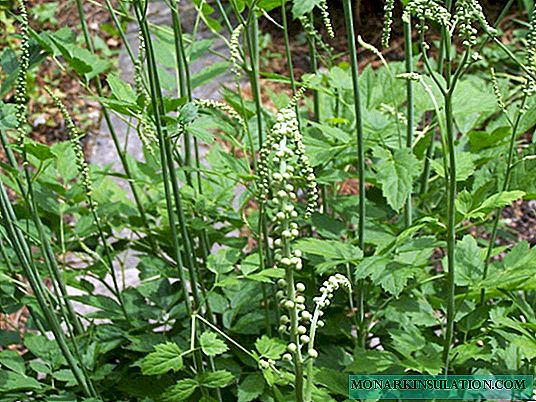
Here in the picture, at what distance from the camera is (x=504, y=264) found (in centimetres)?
144

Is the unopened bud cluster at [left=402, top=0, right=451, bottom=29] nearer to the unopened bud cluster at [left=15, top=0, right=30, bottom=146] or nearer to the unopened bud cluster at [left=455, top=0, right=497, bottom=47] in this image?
the unopened bud cluster at [left=455, top=0, right=497, bottom=47]

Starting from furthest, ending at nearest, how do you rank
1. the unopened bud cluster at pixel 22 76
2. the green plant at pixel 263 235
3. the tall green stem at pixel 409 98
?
the tall green stem at pixel 409 98
the green plant at pixel 263 235
the unopened bud cluster at pixel 22 76

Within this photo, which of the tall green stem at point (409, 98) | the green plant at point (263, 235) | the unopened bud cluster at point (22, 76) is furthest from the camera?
the tall green stem at point (409, 98)

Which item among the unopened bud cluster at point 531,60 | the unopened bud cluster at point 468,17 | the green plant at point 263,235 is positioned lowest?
the green plant at point 263,235

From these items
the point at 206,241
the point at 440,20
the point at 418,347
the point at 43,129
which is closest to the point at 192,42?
the point at 206,241

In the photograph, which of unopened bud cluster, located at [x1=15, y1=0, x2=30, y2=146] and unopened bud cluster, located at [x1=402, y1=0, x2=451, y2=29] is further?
unopened bud cluster, located at [x1=15, y1=0, x2=30, y2=146]

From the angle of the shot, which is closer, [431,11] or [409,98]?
[431,11]

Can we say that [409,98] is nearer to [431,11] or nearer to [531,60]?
[531,60]

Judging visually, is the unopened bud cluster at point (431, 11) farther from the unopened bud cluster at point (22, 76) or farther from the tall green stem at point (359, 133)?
the unopened bud cluster at point (22, 76)

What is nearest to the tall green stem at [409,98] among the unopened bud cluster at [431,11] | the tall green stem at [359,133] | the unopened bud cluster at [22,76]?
the tall green stem at [359,133]

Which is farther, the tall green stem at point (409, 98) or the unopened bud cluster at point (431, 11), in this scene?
the tall green stem at point (409, 98)

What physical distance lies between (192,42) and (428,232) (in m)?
0.67

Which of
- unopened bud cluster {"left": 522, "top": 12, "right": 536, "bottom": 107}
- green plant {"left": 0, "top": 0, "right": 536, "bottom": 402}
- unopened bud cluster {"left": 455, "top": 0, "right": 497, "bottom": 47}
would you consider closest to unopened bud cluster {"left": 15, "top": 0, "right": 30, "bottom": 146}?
green plant {"left": 0, "top": 0, "right": 536, "bottom": 402}

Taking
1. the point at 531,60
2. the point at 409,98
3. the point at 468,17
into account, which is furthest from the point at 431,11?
the point at 409,98
